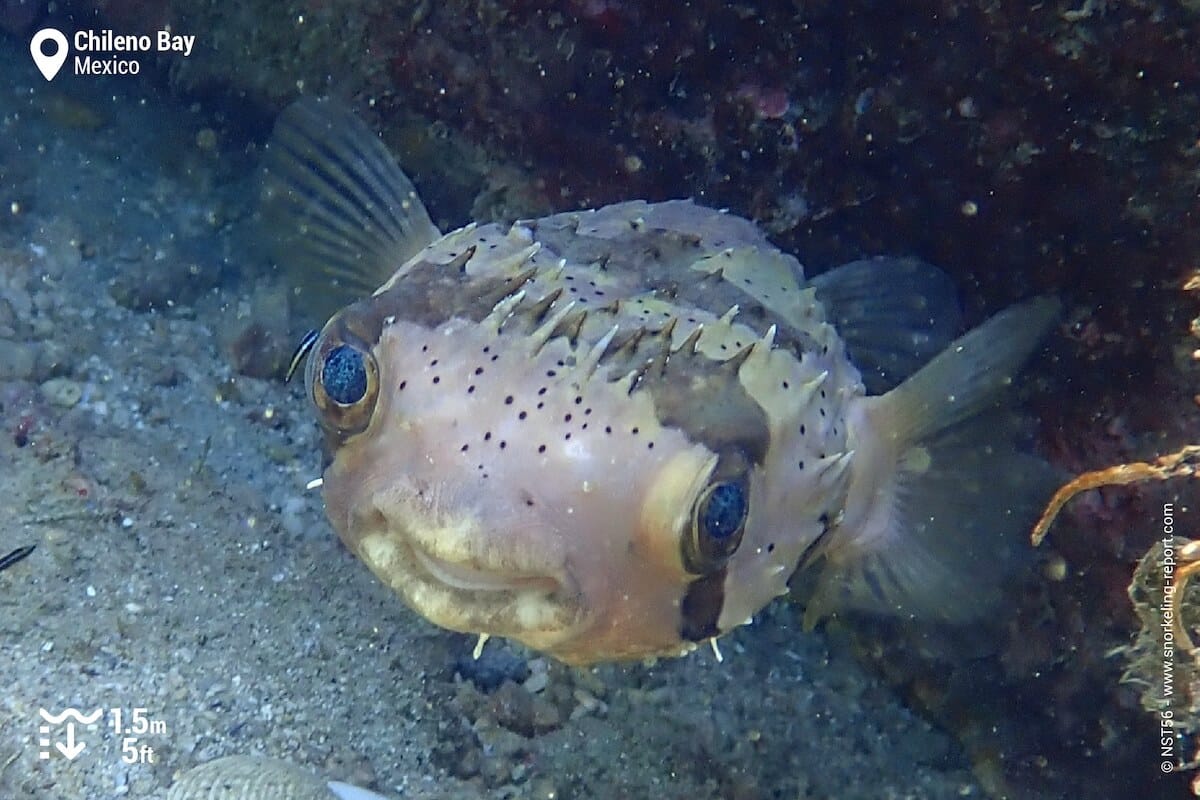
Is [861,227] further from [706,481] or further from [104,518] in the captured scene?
[104,518]

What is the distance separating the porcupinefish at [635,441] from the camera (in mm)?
2049

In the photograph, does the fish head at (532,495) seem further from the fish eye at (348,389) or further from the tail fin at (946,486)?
the tail fin at (946,486)

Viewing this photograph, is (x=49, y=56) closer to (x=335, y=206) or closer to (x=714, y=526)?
(x=335, y=206)

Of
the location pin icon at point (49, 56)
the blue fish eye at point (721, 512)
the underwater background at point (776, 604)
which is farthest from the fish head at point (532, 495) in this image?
the location pin icon at point (49, 56)

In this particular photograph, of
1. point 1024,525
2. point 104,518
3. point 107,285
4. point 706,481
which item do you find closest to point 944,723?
point 1024,525

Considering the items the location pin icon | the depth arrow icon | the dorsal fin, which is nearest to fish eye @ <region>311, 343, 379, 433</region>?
the dorsal fin

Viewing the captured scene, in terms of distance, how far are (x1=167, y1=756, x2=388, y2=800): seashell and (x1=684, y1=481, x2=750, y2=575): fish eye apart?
128 cm

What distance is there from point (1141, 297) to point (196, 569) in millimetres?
3384

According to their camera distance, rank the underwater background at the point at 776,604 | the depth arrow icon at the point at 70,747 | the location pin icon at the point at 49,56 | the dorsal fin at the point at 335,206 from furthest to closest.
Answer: the location pin icon at the point at 49,56, the dorsal fin at the point at 335,206, the underwater background at the point at 776,604, the depth arrow icon at the point at 70,747

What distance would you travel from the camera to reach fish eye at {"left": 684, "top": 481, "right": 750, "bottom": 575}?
2086 mm

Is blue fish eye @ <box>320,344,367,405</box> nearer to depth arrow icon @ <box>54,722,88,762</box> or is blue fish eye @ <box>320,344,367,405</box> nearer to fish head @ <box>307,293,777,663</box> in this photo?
fish head @ <box>307,293,777,663</box>

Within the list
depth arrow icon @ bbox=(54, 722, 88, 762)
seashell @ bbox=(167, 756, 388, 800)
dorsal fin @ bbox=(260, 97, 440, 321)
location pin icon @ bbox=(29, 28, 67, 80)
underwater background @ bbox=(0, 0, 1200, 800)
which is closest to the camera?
seashell @ bbox=(167, 756, 388, 800)

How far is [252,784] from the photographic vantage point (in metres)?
2.54

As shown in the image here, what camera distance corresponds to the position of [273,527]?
3822 mm
